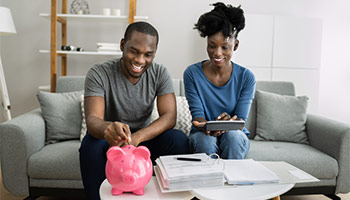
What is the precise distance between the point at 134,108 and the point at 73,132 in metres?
0.75

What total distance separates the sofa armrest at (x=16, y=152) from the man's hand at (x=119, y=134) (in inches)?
33.6

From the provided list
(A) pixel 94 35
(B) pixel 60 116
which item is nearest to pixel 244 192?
(B) pixel 60 116

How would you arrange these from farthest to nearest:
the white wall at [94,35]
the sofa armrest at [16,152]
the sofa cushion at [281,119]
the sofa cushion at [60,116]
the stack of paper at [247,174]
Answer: the white wall at [94,35], the sofa cushion at [281,119], the sofa cushion at [60,116], the sofa armrest at [16,152], the stack of paper at [247,174]

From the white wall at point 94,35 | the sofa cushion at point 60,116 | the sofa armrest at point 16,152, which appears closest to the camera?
the sofa armrest at point 16,152

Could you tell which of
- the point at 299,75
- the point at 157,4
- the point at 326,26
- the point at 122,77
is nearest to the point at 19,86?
the point at 157,4

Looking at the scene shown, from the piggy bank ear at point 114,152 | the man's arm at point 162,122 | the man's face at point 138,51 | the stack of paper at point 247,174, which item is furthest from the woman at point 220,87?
the piggy bank ear at point 114,152

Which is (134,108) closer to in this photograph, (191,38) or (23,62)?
(191,38)

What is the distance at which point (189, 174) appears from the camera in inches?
40.0

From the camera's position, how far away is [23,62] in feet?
9.54

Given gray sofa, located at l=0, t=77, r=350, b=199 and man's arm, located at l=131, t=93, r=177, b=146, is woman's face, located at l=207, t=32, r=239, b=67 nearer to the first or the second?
man's arm, located at l=131, t=93, r=177, b=146

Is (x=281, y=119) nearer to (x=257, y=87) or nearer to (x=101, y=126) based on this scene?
(x=257, y=87)

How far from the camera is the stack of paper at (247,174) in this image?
108cm

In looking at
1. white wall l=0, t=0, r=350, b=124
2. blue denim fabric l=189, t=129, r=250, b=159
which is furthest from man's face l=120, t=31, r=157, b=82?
white wall l=0, t=0, r=350, b=124

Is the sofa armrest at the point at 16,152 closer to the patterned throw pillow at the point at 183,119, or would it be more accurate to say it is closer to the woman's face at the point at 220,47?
the patterned throw pillow at the point at 183,119
